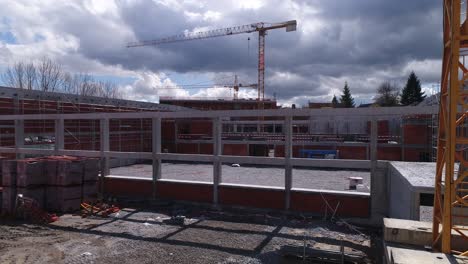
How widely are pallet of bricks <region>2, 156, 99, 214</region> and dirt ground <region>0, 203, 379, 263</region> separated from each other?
2.53ft

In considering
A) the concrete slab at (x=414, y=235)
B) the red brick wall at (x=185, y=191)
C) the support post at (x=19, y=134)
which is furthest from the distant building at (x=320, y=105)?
the concrete slab at (x=414, y=235)

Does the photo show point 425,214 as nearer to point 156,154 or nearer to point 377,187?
point 377,187

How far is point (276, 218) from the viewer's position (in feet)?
35.8

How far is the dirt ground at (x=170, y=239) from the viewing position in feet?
25.9

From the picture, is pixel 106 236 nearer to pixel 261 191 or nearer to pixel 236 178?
pixel 261 191

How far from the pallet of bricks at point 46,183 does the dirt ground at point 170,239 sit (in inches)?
30.3

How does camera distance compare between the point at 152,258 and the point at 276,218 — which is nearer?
the point at 152,258

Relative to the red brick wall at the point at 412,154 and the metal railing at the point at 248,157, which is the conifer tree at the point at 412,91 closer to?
the red brick wall at the point at 412,154

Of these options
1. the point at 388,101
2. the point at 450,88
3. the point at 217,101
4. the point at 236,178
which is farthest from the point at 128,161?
the point at 217,101

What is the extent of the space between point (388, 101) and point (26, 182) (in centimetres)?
6521

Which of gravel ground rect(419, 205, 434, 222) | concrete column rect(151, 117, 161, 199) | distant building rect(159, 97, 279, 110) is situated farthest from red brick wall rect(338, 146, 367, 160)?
distant building rect(159, 97, 279, 110)

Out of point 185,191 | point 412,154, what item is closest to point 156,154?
point 185,191

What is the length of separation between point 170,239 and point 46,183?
17.4ft

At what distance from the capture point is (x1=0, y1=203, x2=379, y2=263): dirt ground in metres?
7.89
